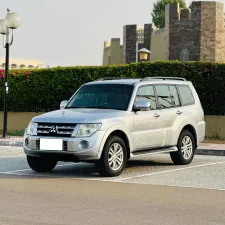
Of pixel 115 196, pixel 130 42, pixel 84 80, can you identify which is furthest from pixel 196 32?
pixel 115 196

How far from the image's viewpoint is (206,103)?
79.6ft

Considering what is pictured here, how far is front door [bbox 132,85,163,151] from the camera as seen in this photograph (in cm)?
1339

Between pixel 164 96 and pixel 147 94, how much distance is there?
0.62 metres

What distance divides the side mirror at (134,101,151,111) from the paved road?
1.22 meters

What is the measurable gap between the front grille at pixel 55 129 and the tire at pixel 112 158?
69cm

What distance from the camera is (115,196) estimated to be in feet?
33.7

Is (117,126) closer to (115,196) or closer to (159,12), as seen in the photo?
(115,196)

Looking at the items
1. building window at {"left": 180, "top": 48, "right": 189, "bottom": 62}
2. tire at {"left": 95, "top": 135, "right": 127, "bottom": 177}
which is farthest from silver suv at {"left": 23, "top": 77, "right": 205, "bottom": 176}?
building window at {"left": 180, "top": 48, "right": 189, "bottom": 62}

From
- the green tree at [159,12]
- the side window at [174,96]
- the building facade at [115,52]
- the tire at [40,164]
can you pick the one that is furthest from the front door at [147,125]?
the green tree at [159,12]

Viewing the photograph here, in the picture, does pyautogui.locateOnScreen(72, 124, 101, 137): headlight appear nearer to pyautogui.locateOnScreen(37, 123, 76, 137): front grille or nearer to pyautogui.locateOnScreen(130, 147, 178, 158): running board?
pyautogui.locateOnScreen(37, 123, 76, 137): front grille

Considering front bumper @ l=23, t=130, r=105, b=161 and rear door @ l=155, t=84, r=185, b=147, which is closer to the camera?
front bumper @ l=23, t=130, r=105, b=161

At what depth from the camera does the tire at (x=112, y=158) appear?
12.5 metres

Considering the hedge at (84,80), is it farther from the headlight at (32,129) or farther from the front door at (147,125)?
the headlight at (32,129)

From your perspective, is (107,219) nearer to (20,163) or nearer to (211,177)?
(211,177)
